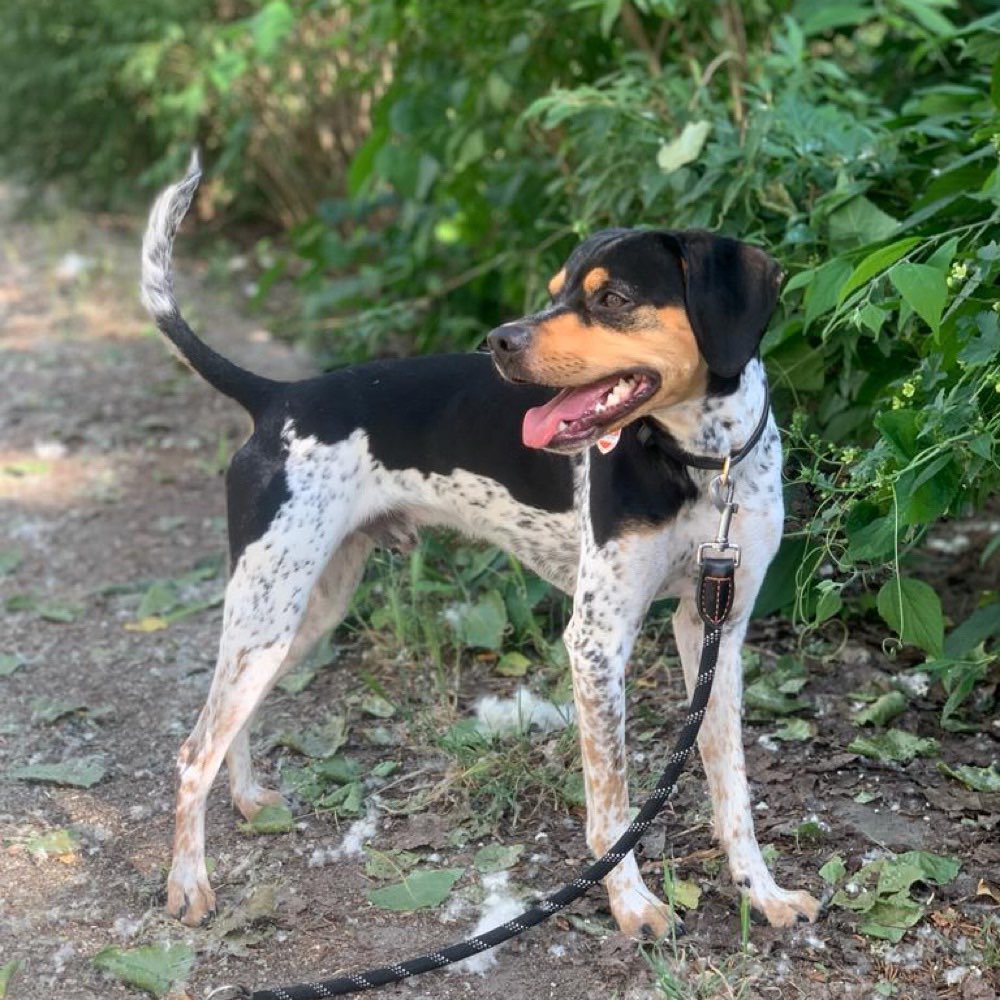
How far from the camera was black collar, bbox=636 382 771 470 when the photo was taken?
3018 millimetres

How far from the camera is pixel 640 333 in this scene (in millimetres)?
2883

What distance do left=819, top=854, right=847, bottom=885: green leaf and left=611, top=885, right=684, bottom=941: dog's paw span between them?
→ 0.38m

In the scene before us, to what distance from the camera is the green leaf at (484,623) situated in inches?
174

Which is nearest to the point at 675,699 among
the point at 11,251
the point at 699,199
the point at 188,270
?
the point at 699,199

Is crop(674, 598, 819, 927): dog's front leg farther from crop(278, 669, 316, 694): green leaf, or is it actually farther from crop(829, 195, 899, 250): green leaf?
crop(278, 669, 316, 694): green leaf

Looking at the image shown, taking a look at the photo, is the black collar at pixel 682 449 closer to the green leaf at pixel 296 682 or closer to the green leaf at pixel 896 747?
the green leaf at pixel 896 747

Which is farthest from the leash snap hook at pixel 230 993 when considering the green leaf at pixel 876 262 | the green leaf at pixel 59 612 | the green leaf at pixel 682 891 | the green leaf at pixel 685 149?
the green leaf at pixel 685 149

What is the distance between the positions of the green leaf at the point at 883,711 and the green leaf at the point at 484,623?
1.06m

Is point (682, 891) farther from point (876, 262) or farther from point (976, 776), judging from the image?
point (876, 262)

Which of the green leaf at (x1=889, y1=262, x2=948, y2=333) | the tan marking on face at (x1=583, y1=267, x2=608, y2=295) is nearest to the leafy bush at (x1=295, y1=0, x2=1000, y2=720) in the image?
the green leaf at (x1=889, y1=262, x2=948, y2=333)

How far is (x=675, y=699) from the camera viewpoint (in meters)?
4.17

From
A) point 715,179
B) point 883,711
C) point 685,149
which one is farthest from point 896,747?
point 685,149

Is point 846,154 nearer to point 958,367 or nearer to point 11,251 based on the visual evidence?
point 958,367

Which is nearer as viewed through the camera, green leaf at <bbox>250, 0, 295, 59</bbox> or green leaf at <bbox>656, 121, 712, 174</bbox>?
green leaf at <bbox>656, 121, 712, 174</bbox>
